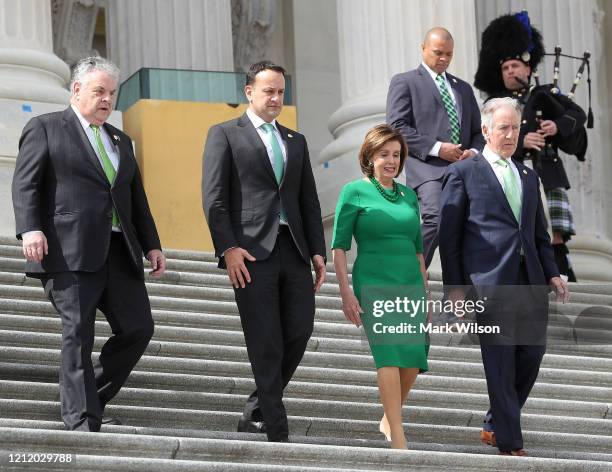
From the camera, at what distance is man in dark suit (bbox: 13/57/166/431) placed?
28.8ft

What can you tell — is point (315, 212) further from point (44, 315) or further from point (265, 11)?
point (265, 11)

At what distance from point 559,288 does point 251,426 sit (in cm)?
162

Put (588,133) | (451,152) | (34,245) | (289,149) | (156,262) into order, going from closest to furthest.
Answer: (34,245) → (156,262) → (289,149) → (451,152) → (588,133)

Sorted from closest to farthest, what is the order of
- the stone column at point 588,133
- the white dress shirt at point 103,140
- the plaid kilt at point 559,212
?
the white dress shirt at point 103,140
the plaid kilt at point 559,212
the stone column at point 588,133

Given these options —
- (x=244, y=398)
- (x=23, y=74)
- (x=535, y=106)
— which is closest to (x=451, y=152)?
(x=535, y=106)

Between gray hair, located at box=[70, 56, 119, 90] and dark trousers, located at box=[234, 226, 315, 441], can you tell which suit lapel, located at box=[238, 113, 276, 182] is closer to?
dark trousers, located at box=[234, 226, 315, 441]

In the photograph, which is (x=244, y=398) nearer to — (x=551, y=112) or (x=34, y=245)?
(x=34, y=245)

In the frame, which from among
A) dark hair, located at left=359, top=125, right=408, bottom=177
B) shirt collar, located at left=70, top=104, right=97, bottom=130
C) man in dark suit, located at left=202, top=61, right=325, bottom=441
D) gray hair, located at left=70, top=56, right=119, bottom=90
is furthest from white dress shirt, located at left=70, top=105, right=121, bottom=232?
dark hair, located at left=359, top=125, right=408, bottom=177

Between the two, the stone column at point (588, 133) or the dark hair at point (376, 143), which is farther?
the stone column at point (588, 133)

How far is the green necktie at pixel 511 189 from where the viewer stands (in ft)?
31.1

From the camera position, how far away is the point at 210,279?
12.2 meters

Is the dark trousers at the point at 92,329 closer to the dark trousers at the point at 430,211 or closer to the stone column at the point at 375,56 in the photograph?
the dark trousers at the point at 430,211

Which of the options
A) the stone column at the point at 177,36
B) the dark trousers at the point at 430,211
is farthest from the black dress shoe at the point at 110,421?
the stone column at the point at 177,36

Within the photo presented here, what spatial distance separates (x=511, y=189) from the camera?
955cm
